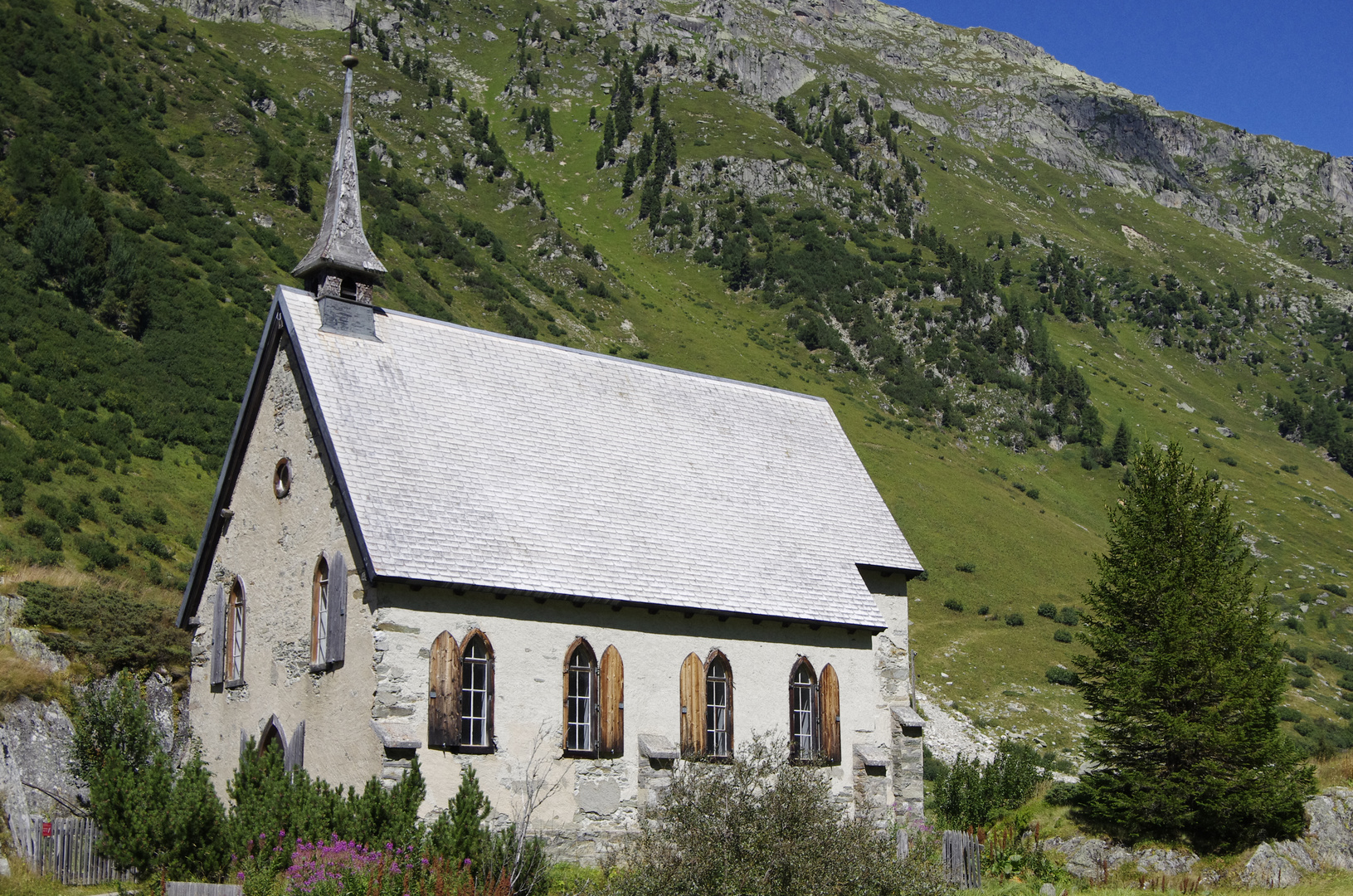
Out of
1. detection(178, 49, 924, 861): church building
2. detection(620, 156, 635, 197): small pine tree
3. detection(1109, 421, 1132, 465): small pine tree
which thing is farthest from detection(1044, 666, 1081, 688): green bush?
detection(620, 156, 635, 197): small pine tree

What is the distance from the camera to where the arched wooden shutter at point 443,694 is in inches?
837

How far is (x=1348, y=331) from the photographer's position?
184m

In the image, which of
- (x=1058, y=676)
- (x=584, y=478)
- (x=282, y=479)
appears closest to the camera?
(x=282, y=479)

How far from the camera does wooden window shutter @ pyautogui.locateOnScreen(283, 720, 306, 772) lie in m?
22.5

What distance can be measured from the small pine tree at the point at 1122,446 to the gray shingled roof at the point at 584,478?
3662 inches

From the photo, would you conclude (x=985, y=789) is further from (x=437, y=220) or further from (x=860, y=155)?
(x=860, y=155)

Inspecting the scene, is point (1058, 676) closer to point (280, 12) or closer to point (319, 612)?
point (319, 612)

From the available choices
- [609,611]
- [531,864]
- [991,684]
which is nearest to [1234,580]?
[609,611]

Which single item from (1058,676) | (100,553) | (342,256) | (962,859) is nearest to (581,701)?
(962,859)

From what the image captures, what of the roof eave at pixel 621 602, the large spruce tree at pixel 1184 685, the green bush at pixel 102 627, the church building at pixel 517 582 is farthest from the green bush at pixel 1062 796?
the green bush at pixel 102 627

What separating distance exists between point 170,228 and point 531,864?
6722cm

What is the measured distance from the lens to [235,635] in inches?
1012

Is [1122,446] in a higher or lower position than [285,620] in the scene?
higher

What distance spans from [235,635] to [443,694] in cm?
691
